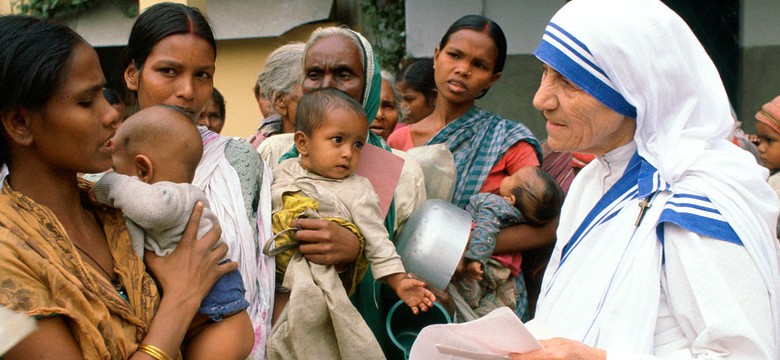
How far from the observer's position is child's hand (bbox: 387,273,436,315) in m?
2.97

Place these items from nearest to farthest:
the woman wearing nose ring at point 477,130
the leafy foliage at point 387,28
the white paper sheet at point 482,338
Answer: the white paper sheet at point 482,338 → the woman wearing nose ring at point 477,130 → the leafy foliage at point 387,28

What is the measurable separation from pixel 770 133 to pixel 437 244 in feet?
6.97

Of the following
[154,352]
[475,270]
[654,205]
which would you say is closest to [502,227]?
[475,270]

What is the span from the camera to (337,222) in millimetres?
2998

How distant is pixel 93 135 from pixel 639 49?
1387 millimetres

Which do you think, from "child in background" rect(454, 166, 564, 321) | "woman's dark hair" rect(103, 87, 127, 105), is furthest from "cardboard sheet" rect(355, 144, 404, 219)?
"woman's dark hair" rect(103, 87, 127, 105)

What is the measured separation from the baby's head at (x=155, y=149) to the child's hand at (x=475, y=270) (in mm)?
1371

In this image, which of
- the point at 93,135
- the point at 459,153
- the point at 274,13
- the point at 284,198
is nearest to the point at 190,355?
the point at 93,135

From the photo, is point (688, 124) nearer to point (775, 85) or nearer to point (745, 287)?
point (745, 287)

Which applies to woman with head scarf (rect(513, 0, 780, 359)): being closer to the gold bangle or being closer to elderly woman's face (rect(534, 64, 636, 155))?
elderly woman's face (rect(534, 64, 636, 155))

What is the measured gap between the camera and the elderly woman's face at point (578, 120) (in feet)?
7.77

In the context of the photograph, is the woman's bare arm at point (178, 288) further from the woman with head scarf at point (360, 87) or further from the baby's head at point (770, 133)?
the baby's head at point (770, 133)

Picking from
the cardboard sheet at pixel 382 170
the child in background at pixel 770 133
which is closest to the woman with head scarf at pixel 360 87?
the cardboard sheet at pixel 382 170

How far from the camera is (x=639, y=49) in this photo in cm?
227
